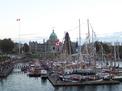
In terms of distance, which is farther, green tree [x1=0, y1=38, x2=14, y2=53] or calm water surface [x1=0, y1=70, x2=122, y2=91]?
green tree [x1=0, y1=38, x2=14, y2=53]

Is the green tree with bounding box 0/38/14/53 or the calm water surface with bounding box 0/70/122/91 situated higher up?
the green tree with bounding box 0/38/14/53

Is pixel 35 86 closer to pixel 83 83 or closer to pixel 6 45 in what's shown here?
pixel 83 83

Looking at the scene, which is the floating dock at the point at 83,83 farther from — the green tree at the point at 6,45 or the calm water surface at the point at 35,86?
the green tree at the point at 6,45

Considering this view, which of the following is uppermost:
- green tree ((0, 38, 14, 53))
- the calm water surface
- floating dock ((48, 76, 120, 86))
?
green tree ((0, 38, 14, 53))

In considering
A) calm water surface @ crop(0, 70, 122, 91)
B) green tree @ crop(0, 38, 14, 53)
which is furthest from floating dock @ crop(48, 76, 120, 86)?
green tree @ crop(0, 38, 14, 53)

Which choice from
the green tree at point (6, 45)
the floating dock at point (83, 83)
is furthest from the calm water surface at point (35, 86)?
the green tree at point (6, 45)

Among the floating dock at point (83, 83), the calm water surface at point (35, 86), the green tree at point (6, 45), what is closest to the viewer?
the calm water surface at point (35, 86)

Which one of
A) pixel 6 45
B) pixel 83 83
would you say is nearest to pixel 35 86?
pixel 83 83

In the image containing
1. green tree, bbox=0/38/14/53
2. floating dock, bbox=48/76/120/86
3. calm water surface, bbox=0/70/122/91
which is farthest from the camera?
green tree, bbox=0/38/14/53

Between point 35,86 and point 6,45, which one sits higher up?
point 6,45

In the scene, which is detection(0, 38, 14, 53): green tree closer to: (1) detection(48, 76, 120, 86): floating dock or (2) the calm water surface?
(2) the calm water surface

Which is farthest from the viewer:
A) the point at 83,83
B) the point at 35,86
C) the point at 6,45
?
the point at 6,45

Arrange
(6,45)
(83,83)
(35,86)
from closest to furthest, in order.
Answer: (83,83) < (35,86) < (6,45)

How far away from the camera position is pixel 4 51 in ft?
400
